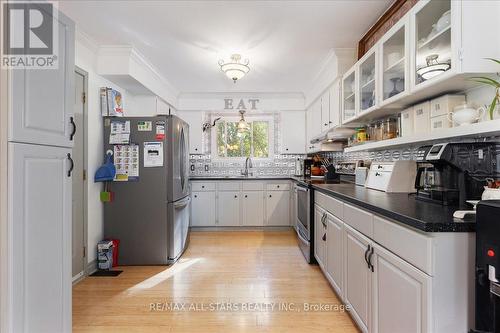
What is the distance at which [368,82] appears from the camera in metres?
2.52

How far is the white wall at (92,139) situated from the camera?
2.85 meters

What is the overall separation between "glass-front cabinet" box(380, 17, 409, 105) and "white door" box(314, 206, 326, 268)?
46.6 inches

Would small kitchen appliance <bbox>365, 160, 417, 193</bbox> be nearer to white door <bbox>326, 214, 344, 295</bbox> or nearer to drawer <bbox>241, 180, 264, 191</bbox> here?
white door <bbox>326, 214, 344, 295</bbox>

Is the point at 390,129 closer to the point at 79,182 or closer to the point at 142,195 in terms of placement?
the point at 142,195

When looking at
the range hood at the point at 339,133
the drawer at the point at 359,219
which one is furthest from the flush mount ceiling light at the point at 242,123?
the drawer at the point at 359,219

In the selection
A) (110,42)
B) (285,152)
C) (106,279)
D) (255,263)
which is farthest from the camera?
(285,152)

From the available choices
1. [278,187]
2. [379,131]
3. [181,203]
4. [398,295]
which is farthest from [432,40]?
[278,187]

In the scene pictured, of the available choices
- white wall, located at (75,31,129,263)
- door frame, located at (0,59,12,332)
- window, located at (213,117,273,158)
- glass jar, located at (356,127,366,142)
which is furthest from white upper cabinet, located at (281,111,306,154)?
door frame, located at (0,59,12,332)

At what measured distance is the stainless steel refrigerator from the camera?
313cm

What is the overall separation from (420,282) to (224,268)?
2219 mm

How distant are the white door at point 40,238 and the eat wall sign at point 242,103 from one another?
3.85 metres

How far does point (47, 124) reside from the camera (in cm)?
132

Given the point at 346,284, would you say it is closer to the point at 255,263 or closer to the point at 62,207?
the point at 255,263

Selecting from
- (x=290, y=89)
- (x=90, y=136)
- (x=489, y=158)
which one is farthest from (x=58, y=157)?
(x=290, y=89)
